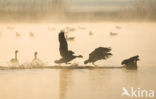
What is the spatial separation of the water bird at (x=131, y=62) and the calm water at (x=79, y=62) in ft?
0.08

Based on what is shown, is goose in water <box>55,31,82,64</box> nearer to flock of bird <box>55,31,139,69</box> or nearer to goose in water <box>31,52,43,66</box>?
flock of bird <box>55,31,139,69</box>

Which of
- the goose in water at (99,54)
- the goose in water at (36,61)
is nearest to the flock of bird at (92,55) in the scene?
the goose in water at (99,54)

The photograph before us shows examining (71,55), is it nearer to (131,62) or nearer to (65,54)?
(65,54)

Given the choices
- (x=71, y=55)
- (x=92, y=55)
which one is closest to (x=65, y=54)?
(x=71, y=55)

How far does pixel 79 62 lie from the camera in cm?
187

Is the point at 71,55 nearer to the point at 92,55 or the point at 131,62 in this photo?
the point at 92,55

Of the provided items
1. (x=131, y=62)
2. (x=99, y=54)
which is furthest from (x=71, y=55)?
(x=131, y=62)

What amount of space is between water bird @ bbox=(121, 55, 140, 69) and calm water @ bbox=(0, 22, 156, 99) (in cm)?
2

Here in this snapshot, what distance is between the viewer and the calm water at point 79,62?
183 centimetres

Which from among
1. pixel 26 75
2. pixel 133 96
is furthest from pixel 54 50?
pixel 133 96

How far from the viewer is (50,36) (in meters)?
1.89

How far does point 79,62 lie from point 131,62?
0.32 m

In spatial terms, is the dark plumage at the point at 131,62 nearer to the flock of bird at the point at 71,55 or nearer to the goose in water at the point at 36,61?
the flock of bird at the point at 71,55

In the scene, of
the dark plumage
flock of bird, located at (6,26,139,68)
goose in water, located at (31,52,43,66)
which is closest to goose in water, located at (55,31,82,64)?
flock of bird, located at (6,26,139,68)
